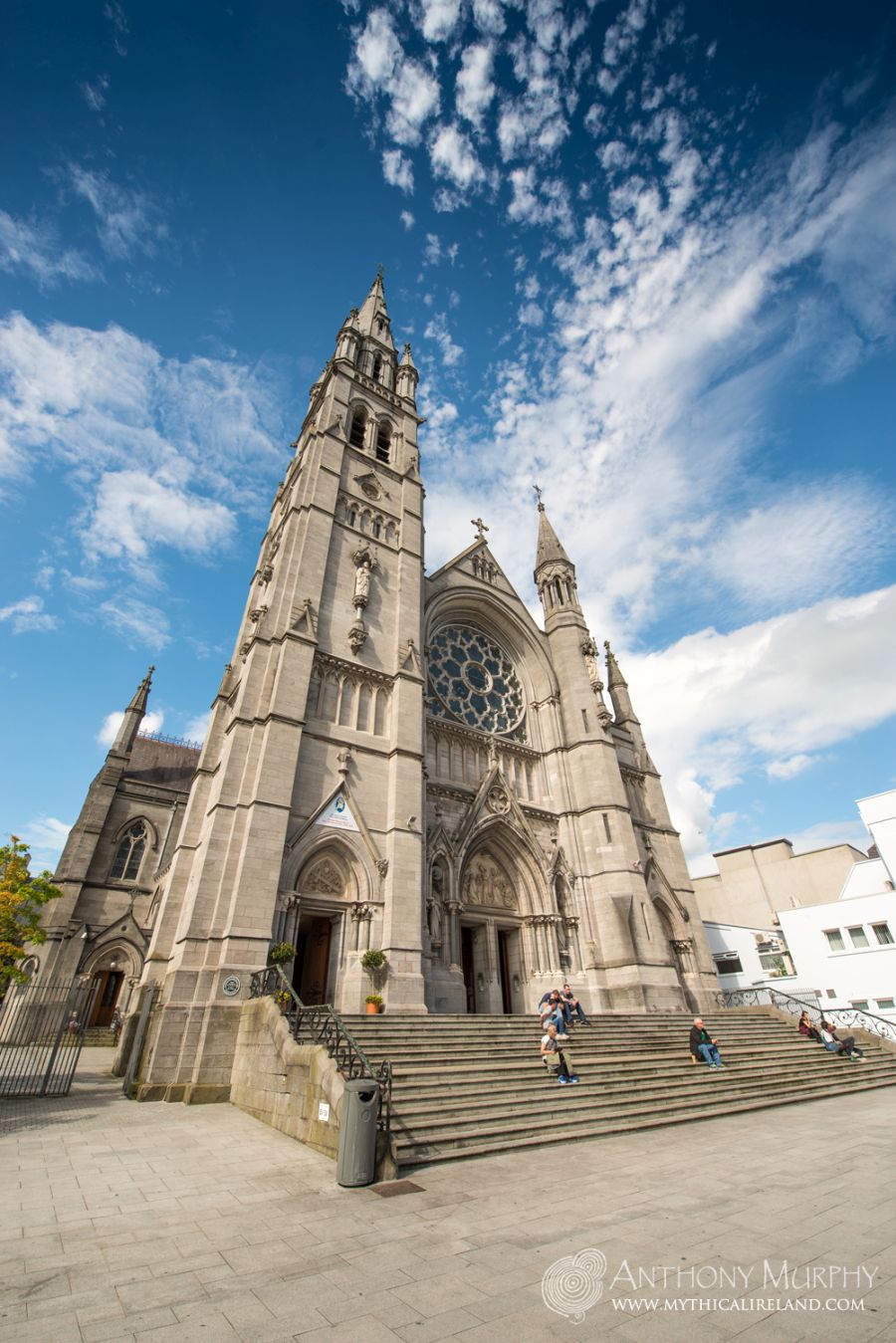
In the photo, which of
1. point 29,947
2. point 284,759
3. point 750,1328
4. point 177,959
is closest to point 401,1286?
point 750,1328

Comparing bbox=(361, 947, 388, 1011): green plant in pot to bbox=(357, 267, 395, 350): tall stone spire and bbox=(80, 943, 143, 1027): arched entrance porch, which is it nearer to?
bbox=(80, 943, 143, 1027): arched entrance porch

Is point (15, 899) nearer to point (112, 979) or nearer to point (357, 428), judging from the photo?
point (112, 979)

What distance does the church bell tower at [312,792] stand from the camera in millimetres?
13414

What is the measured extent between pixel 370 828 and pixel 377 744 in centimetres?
270

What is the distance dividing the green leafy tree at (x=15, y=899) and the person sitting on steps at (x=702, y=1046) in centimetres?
1609

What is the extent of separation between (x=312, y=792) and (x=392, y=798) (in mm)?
2460

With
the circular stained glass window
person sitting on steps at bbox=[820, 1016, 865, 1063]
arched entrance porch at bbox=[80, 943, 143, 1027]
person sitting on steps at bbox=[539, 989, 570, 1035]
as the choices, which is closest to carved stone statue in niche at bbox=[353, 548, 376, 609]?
the circular stained glass window

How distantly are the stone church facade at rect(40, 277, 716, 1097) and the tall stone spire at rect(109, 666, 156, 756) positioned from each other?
106 centimetres

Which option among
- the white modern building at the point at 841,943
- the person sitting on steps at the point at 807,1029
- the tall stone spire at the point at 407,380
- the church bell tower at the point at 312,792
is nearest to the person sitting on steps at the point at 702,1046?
the person sitting on steps at the point at 807,1029

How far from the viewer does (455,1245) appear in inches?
187

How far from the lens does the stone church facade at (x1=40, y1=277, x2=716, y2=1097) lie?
14.9 m

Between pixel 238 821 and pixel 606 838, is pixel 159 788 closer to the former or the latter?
pixel 238 821

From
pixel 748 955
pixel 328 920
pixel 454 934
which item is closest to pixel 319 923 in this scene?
pixel 328 920

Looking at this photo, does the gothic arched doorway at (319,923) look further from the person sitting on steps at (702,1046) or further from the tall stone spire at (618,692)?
the tall stone spire at (618,692)
